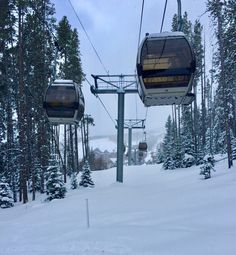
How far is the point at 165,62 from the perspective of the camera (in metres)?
11.3

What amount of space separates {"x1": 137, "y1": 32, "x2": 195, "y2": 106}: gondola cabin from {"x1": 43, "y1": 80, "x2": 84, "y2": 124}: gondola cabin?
356 cm

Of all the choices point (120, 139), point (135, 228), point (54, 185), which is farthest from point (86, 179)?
point (135, 228)

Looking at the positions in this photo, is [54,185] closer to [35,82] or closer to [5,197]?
[5,197]

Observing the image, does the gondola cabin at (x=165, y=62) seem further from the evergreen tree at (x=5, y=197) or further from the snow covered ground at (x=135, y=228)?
the evergreen tree at (x=5, y=197)

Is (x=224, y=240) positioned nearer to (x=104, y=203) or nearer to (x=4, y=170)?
(x=104, y=203)

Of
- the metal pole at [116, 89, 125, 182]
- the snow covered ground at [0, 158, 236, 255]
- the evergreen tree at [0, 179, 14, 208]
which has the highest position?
the metal pole at [116, 89, 125, 182]

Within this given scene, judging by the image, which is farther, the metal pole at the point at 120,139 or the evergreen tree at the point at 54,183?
the metal pole at the point at 120,139

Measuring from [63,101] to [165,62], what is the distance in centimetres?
440

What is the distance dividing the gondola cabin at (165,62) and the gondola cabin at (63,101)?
356cm

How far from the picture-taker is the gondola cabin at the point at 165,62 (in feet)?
36.4

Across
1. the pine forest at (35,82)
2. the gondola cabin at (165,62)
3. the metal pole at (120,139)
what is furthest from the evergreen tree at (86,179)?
the gondola cabin at (165,62)

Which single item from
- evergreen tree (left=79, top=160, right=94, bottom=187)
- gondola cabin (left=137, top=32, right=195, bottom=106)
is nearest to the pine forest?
evergreen tree (left=79, top=160, right=94, bottom=187)

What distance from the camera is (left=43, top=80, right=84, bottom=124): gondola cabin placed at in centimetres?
1402

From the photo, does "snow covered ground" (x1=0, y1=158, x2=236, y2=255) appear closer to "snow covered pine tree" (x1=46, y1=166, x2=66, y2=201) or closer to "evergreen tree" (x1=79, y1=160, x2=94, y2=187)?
"snow covered pine tree" (x1=46, y1=166, x2=66, y2=201)
